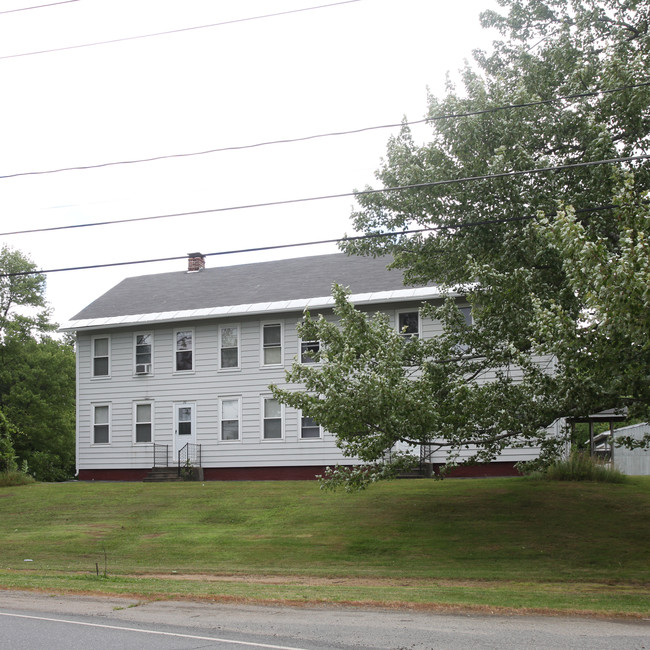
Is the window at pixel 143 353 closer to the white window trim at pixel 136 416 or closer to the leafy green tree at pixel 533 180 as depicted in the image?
the white window trim at pixel 136 416

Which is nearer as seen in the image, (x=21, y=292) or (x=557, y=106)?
(x=557, y=106)

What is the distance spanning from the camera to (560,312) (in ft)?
38.9

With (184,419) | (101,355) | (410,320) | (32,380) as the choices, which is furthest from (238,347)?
(32,380)

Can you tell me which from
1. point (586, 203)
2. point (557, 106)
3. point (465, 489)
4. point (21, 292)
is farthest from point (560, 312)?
point (21, 292)

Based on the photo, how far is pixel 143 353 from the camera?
2870 cm

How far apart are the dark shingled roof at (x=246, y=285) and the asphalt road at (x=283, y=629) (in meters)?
16.7

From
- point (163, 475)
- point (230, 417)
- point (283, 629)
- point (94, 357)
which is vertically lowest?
point (283, 629)

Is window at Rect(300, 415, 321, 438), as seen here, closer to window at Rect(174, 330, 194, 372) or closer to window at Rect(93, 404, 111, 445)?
window at Rect(174, 330, 194, 372)

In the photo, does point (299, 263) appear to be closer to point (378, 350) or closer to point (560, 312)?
point (378, 350)

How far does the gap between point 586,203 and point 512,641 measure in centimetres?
902

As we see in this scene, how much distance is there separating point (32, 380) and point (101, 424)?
1414cm

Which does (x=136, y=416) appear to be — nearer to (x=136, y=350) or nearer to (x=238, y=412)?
(x=136, y=350)

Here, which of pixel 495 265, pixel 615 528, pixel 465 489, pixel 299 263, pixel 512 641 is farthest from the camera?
pixel 299 263

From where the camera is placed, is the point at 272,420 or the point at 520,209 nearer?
the point at 520,209
